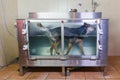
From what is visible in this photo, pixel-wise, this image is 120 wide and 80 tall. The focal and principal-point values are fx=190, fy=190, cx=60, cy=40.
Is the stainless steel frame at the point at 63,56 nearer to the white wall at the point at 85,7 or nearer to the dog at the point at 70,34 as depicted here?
the dog at the point at 70,34

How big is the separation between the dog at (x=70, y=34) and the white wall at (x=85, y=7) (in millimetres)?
830

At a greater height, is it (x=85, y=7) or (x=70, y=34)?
(x=85, y=7)

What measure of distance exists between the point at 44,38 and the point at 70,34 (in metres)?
0.25

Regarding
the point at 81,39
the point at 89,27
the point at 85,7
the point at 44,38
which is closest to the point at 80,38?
the point at 81,39

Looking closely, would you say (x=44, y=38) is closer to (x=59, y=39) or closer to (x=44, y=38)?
(x=44, y=38)

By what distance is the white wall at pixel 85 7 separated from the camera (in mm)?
2512

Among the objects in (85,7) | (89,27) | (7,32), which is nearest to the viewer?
(89,27)

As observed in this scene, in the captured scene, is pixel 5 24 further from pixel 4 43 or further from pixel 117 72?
pixel 117 72

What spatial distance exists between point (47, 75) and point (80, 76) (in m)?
0.31

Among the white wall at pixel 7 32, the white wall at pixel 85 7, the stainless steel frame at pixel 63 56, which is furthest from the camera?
the white wall at pixel 85 7

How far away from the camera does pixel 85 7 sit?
2518 mm

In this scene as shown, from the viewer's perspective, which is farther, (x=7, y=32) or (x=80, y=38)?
(x=7, y=32)

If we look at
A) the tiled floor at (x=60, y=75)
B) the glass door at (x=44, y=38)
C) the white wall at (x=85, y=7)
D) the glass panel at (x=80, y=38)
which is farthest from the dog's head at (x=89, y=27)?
the white wall at (x=85, y=7)

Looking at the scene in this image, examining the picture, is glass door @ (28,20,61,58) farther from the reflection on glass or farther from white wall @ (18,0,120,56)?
white wall @ (18,0,120,56)
